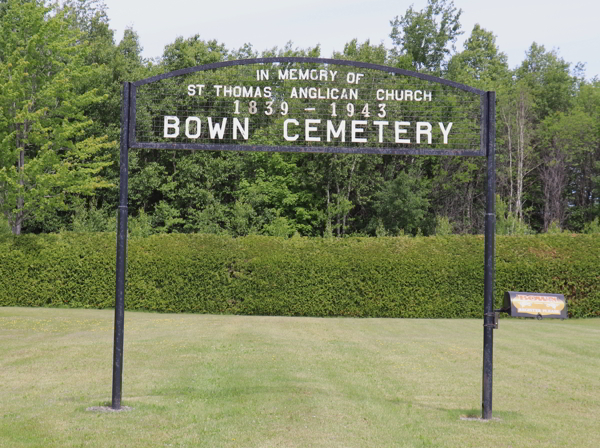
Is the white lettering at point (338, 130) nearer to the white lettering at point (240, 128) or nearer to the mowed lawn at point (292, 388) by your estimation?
the white lettering at point (240, 128)

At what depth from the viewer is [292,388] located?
10.6 metres

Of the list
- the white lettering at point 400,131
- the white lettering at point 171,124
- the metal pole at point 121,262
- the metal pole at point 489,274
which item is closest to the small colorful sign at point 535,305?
the metal pole at point 489,274

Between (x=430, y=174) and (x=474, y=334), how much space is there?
3394 cm

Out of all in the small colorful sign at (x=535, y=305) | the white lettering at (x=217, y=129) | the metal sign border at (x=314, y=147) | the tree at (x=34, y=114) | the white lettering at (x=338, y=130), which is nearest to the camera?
the small colorful sign at (x=535, y=305)

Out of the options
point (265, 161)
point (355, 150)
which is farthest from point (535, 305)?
point (265, 161)

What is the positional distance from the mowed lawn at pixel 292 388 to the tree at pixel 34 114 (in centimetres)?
1205

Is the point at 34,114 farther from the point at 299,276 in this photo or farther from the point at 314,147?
the point at 314,147

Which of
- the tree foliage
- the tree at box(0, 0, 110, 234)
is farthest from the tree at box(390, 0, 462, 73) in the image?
the tree at box(0, 0, 110, 234)

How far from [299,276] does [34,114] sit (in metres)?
13.6

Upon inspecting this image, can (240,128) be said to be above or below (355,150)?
above

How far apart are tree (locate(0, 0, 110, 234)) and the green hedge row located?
3.97 meters

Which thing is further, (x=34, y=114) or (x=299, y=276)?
(x=34, y=114)

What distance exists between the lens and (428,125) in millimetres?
8828

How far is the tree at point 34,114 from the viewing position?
30.6 meters
